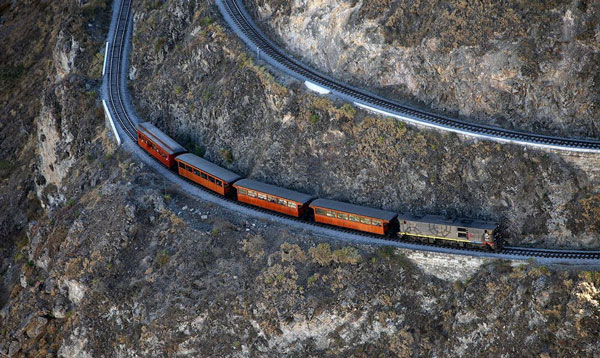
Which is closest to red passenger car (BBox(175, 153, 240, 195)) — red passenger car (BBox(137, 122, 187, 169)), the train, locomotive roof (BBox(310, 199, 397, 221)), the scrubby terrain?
the train

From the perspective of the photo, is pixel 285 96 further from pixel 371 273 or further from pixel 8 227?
pixel 8 227

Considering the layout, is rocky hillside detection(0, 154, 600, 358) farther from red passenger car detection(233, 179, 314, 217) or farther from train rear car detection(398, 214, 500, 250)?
train rear car detection(398, 214, 500, 250)

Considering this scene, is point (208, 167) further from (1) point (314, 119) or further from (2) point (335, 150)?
(2) point (335, 150)

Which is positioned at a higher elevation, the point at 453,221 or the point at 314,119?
the point at 314,119

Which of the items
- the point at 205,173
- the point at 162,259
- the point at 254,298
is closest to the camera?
the point at 254,298

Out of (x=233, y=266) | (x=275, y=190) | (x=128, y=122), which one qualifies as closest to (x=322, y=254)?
(x=233, y=266)
